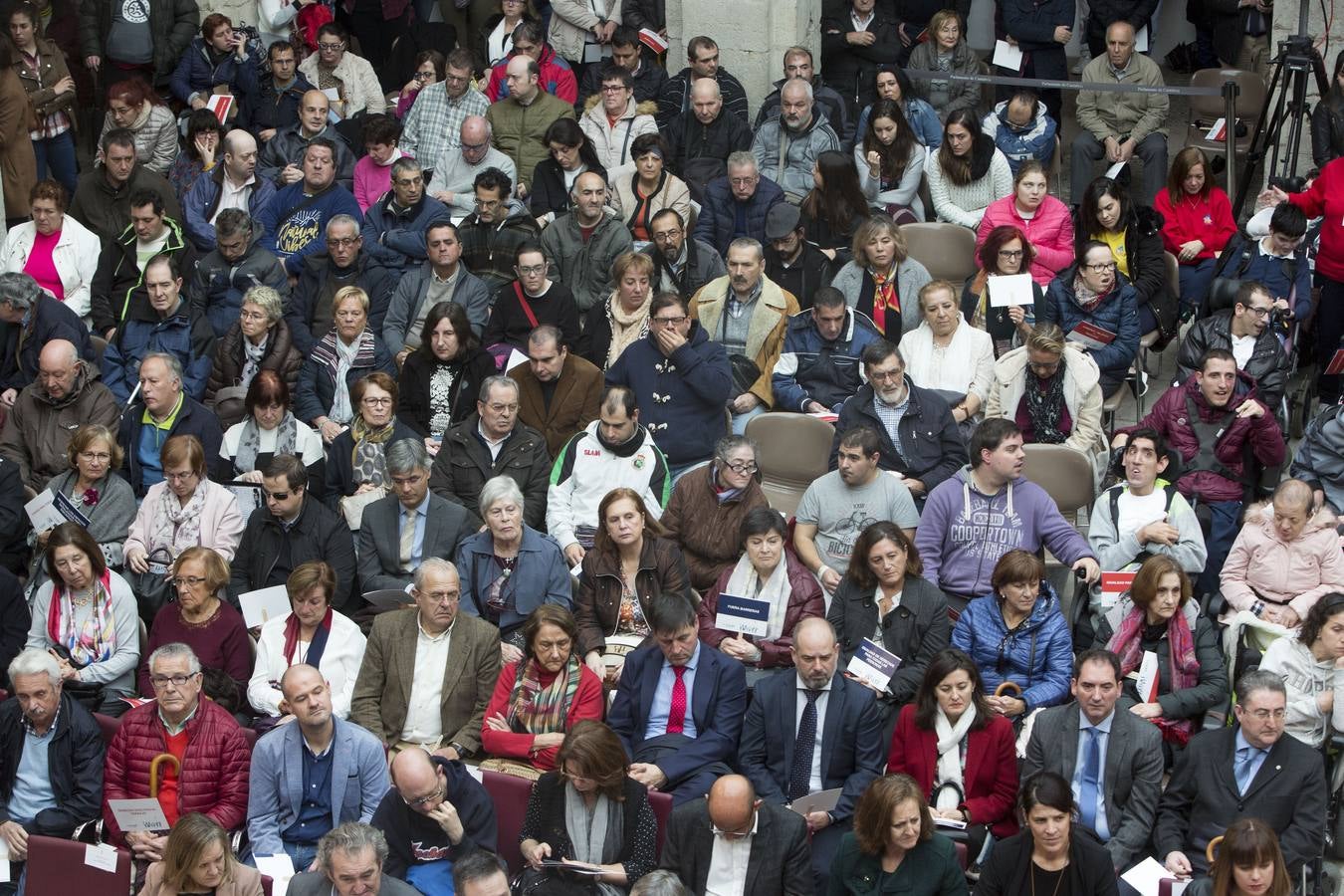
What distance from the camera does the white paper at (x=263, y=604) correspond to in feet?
26.3

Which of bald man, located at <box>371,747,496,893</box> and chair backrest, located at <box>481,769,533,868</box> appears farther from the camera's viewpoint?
chair backrest, located at <box>481,769,533,868</box>

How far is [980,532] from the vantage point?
8227 mm

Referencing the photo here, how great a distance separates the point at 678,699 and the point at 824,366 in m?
2.55

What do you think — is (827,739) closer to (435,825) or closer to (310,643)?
(435,825)

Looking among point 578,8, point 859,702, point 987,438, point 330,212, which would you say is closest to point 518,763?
point 859,702

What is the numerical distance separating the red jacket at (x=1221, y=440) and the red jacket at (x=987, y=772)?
6.66 feet

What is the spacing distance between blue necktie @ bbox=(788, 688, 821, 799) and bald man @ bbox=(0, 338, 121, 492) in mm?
3927

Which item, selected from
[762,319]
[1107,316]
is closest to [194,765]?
[762,319]

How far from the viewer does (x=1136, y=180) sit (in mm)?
12344

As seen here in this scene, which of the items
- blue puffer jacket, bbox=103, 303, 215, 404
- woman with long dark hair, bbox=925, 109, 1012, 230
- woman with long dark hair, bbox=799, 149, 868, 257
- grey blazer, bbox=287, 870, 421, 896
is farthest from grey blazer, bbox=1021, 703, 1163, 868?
blue puffer jacket, bbox=103, 303, 215, 404

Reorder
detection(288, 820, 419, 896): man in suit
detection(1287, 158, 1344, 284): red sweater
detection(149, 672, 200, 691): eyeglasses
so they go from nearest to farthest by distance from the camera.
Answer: detection(288, 820, 419, 896): man in suit
detection(149, 672, 200, 691): eyeglasses
detection(1287, 158, 1344, 284): red sweater

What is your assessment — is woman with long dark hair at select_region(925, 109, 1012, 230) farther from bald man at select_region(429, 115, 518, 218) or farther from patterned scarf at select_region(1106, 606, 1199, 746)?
patterned scarf at select_region(1106, 606, 1199, 746)

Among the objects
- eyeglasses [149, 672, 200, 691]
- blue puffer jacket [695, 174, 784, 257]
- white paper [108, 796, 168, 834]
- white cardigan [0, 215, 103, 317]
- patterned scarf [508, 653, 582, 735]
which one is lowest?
white paper [108, 796, 168, 834]

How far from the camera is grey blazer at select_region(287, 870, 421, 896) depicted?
265 inches
